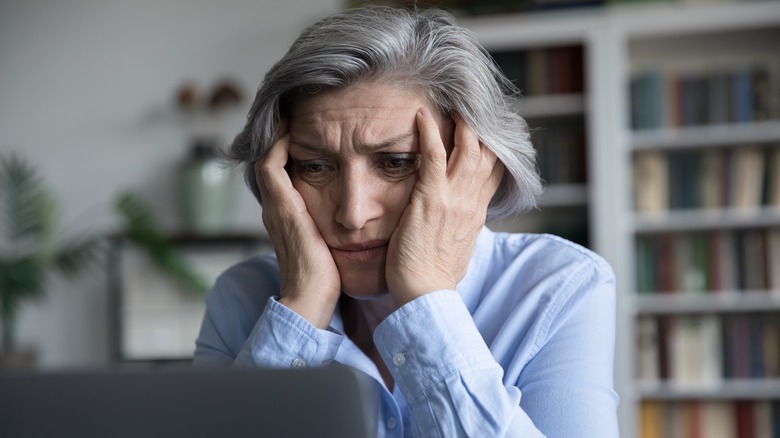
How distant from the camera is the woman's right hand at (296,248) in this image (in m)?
1.14

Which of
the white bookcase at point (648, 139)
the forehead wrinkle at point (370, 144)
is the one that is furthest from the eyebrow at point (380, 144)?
the white bookcase at point (648, 139)

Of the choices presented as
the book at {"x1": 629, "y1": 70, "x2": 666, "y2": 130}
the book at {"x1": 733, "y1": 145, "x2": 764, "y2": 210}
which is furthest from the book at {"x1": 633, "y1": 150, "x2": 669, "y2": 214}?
the book at {"x1": 733, "y1": 145, "x2": 764, "y2": 210}

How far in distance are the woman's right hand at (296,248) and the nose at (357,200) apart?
0.19 feet

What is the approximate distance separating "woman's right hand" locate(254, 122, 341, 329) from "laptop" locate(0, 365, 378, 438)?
23.1 inches

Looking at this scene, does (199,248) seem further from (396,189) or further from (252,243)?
(396,189)

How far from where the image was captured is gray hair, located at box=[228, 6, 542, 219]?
112 cm

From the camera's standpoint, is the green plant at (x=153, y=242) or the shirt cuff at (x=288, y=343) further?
the green plant at (x=153, y=242)

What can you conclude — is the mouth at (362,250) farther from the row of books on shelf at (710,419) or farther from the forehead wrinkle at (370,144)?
the row of books on shelf at (710,419)

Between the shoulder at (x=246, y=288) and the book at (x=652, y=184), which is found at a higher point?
the shoulder at (x=246, y=288)

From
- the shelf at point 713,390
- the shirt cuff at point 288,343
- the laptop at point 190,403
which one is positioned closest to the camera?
the laptop at point 190,403

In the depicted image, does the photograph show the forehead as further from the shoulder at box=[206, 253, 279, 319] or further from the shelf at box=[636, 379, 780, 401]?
the shelf at box=[636, 379, 780, 401]

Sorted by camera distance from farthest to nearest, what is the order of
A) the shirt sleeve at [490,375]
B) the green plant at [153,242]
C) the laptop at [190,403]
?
1. the green plant at [153,242]
2. the shirt sleeve at [490,375]
3. the laptop at [190,403]

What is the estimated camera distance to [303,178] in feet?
3.90

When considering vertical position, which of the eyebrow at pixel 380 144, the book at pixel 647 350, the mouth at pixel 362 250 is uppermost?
the eyebrow at pixel 380 144
